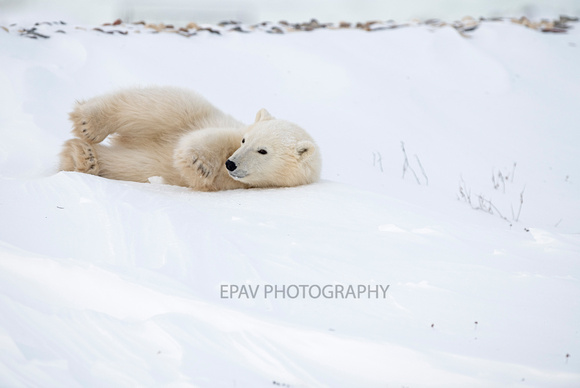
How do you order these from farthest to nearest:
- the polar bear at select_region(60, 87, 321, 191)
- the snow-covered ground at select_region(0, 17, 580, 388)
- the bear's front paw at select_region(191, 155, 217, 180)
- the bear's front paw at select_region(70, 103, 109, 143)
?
1. the bear's front paw at select_region(70, 103, 109, 143)
2. the polar bear at select_region(60, 87, 321, 191)
3. the bear's front paw at select_region(191, 155, 217, 180)
4. the snow-covered ground at select_region(0, 17, 580, 388)

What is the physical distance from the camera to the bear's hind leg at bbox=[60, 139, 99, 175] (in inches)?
149

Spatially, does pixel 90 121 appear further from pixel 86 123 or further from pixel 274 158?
pixel 274 158

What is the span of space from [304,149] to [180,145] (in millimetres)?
879

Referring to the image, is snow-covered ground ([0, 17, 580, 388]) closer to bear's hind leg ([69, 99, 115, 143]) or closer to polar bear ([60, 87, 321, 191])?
polar bear ([60, 87, 321, 191])

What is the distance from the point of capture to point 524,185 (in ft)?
20.7

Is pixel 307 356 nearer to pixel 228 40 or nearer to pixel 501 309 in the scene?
pixel 501 309

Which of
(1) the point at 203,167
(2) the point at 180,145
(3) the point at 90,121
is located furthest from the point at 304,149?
(3) the point at 90,121

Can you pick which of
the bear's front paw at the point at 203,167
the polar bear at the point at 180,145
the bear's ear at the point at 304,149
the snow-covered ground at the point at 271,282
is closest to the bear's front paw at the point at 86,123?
the polar bear at the point at 180,145

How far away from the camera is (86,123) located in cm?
380

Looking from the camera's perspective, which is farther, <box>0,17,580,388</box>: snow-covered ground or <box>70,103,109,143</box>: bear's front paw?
Answer: <box>70,103,109,143</box>: bear's front paw

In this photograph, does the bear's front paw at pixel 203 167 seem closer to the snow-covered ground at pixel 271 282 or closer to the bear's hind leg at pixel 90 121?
the snow-covered ground at pixel 271 282

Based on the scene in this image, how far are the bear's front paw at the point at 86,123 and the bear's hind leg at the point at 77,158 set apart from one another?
0.07 meters

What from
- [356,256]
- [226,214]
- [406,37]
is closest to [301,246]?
[356,256]

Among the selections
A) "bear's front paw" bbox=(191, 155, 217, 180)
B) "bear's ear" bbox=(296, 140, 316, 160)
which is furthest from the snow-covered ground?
"bear's ear" bbox=(296, 140, 316, 160)
